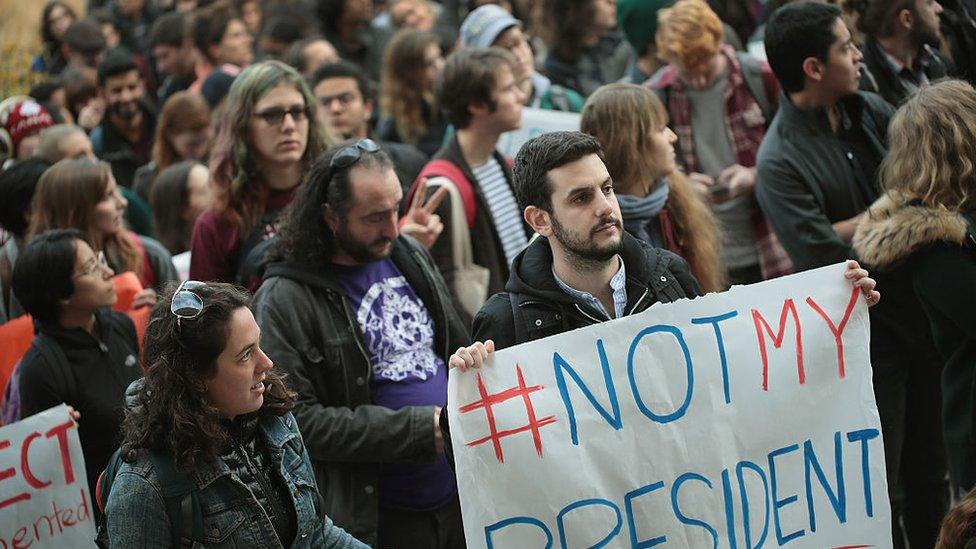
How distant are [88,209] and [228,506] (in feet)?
8.74

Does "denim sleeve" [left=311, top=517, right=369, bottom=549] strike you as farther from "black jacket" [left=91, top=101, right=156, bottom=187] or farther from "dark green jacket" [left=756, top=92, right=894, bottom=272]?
"black jacket" [left=91, top=101, right=156, bottom=187]

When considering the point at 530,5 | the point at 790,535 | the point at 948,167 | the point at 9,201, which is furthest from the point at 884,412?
the point at 530,5

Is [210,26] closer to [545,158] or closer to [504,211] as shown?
[504,211]

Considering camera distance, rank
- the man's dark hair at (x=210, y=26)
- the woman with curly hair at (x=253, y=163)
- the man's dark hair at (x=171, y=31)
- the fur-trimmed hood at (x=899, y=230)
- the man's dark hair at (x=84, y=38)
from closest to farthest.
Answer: the fur-trimmed hood at (x=899, y=230), the woman with curly hair at (x=253, y=163), the man's dark hair at (x=210, y=26), the man's dark hair at (x=171, y=31), the man's dark hair at (x=84, y=38)

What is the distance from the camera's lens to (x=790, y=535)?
3.81m

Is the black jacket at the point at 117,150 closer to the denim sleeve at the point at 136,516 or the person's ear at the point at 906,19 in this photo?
the person's ear at the point at 906,19

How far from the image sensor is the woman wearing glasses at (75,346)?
4.73 metres

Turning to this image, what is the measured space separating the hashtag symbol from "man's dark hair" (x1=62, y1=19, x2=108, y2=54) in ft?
32.0

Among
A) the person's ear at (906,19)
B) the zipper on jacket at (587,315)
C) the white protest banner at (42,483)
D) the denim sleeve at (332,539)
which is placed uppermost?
the person's ear at (906,19)

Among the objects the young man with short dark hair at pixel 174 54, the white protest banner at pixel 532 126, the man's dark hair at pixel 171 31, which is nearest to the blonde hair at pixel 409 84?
the white protest banner at pixel 532 126

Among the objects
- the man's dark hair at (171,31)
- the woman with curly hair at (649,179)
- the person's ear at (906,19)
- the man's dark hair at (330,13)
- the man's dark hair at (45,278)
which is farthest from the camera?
the man's dark hair at (171,31)

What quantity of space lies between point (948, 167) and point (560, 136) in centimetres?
143

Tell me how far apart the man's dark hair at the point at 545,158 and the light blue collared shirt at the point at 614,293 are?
0.23 metres

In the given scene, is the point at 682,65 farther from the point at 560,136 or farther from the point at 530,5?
the point at 530,5
